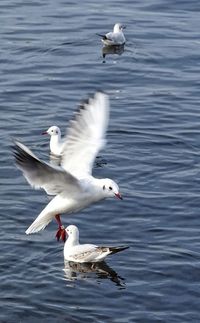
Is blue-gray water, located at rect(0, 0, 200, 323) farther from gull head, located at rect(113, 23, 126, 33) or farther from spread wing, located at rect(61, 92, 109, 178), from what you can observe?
spread wing, located at rect(61, 92, 109, 178)

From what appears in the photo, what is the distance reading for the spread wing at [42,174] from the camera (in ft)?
46.4

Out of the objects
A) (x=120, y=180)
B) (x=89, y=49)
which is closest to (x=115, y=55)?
(x=89, y=49)

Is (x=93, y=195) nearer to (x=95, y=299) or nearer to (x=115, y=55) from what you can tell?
(x=95, y=299)

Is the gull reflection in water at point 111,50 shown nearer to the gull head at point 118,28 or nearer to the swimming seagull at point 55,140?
the gull head at point 118,28

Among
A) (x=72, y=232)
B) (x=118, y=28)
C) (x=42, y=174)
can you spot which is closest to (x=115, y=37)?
(x=118, y=28)

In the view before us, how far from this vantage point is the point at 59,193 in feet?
52.6

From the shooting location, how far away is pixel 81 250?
16203 millimetres

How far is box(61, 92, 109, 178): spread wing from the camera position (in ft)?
54.2

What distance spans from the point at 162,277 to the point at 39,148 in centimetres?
652

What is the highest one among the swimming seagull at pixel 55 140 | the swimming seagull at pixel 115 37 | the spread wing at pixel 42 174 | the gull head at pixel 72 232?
the swimming seagull at pixel 115 37

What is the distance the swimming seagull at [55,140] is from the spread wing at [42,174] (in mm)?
4763

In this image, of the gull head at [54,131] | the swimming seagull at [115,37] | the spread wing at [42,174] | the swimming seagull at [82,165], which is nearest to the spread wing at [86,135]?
the swimming seagull at [82,165]

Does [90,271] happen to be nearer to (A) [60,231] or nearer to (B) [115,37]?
(A) [60,231]

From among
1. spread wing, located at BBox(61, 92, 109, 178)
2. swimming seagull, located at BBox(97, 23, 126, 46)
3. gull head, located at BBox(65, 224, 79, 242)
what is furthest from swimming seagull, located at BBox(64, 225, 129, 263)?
swimming seagull, located at BBox(97, 23, 126, 46)
